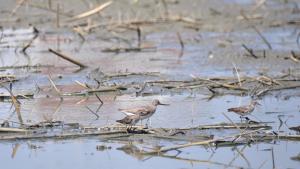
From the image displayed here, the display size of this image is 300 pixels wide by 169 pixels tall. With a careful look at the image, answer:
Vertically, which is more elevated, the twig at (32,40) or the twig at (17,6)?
the twig at (17,6)

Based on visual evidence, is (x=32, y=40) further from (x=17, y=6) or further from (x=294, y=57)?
(x=294, y=57)

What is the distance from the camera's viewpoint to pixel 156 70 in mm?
10148

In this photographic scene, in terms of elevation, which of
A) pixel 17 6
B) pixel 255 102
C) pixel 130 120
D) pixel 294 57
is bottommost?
pixel 130 120

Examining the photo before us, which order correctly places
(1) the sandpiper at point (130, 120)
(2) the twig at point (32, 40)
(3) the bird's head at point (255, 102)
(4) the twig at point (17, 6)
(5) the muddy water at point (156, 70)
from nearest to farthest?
(5) the muddy water at point (156, 70) < (1) the sandpiper at point (130, 120) < (3) the bird's head at point (255, 102) < (2) the twig at point (32, 40) < (4) the twig at point (17, 6)

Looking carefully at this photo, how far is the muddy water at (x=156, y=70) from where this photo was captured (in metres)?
6.38

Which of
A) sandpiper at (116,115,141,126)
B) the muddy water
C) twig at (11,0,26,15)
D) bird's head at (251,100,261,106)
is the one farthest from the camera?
twig at (11,0,26,15)

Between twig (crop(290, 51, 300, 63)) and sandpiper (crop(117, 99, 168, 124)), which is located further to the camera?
twig (crop(290, 51, 300, 63))

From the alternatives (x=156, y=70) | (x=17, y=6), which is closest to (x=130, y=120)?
(x=156, y=70)

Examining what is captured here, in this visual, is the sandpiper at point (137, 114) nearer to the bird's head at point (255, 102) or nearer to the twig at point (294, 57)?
the bird's head at point (255, 102)

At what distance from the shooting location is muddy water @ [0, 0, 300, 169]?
6383 mm

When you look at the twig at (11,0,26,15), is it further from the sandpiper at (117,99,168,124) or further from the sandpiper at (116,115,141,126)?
the sandpiper at (116,115,141,126)

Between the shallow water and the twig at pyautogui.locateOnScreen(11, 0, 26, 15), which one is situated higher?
the twig at pyautogui.locateOnScreen(11, 0, 26, 15)

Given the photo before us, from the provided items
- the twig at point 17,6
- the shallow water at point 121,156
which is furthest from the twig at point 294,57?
the twig at point 17,6

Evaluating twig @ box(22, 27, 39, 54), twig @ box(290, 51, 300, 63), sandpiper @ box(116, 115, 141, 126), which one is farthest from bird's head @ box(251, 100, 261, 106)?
twig @ box(22, 27, 39, 54)
